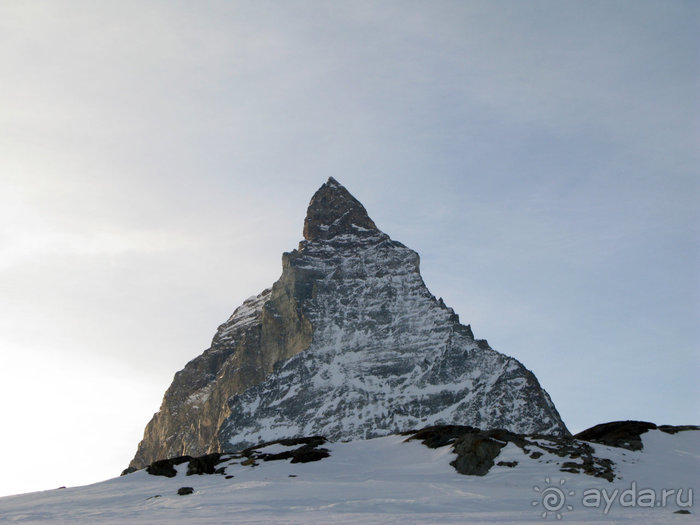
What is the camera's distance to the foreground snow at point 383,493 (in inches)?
1576

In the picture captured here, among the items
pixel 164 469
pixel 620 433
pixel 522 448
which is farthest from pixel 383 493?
pixel 620 433

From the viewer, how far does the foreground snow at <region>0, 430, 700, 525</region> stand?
40.0m

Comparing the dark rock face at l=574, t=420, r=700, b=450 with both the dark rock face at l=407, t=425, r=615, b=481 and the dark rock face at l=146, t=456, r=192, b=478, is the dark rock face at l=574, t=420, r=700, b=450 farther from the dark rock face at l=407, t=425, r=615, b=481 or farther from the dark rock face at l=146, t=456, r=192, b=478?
the dark rock face at l=146, t=456, r=192, b=478

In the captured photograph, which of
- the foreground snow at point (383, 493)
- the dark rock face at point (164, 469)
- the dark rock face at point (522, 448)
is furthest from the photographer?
the dark rock face at point (164, 469)

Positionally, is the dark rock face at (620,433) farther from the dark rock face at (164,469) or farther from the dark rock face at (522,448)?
the dark rock face at (164,469)

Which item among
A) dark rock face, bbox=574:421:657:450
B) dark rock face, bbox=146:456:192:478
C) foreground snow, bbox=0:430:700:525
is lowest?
foreground snow, bbox=0:430:700:525

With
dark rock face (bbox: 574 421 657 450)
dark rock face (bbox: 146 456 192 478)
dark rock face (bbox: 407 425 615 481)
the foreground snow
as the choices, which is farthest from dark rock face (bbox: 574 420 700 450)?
dark rock face (bbox: 146 456 192 478)

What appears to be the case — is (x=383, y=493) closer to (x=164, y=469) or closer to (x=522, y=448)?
(x=522, y=448)

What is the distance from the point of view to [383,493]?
4591 cm

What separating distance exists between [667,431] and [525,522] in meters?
33.2

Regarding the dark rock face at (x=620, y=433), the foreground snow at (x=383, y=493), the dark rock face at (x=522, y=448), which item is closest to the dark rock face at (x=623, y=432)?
the dark rock face at (x=620, y=433)

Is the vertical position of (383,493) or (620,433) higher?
(620,433)

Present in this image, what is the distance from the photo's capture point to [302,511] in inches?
1649

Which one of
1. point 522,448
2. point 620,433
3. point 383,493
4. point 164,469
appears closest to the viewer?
point 383,493
